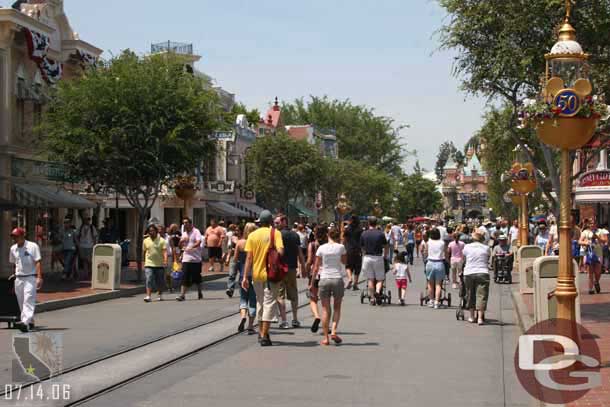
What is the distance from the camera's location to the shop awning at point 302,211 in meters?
74.2

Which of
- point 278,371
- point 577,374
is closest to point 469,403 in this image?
point 577,374

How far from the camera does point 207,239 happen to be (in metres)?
30.8

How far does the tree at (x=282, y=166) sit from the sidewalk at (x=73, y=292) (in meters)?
29.6

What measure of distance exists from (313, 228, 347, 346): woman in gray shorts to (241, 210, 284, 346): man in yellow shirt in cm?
72

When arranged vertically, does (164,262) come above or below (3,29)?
below

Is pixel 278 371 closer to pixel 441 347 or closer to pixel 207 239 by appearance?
pixel 441 347

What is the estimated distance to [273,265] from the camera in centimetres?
1302

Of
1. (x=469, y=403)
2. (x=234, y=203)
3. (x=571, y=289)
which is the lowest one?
(x=469, y=403)

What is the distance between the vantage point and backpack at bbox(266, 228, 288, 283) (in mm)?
13008

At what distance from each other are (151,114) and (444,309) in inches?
415

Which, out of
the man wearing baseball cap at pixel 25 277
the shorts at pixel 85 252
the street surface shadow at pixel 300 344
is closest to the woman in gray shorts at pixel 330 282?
the street surface shadow at pixel 300 344

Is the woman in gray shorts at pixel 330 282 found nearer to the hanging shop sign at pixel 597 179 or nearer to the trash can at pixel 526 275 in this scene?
Answer: the trash can at pixel 526 275

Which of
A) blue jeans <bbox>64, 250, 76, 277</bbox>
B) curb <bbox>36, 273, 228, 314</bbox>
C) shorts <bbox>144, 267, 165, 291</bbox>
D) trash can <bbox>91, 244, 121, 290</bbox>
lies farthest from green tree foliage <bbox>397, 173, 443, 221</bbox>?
shorts <bbox>144, 267, 165, 291</bbox>

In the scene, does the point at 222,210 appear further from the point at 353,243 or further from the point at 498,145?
the point at 353,243
